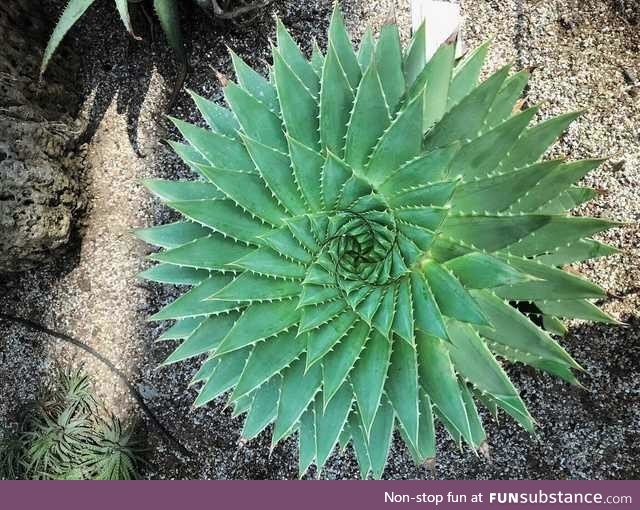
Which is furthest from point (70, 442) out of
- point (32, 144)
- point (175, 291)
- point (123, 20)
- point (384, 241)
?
point (384, 241)

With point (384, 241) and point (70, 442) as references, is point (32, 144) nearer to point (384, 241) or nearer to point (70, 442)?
point (70, 442)

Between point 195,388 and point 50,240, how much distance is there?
83 cm

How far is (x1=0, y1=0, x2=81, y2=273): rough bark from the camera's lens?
7.09 ft

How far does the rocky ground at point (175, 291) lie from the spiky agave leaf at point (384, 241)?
2.81 ft

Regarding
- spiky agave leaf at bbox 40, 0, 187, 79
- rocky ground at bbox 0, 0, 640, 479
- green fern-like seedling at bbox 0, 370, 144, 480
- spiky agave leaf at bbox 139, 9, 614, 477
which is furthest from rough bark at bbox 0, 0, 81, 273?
spiky agave leaf at bbox 139, 9, 614, 477

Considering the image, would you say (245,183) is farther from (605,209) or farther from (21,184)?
(605,209)

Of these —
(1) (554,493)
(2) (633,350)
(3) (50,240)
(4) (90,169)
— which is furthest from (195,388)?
(2) (633,350)

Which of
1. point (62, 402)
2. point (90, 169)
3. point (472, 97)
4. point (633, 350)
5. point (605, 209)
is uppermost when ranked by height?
point (605, 209)

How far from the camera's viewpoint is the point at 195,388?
2.49m

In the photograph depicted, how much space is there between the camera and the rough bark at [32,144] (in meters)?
2.16

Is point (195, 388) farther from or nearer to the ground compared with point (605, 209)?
nearer to the ground

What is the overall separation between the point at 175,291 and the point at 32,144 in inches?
31.1

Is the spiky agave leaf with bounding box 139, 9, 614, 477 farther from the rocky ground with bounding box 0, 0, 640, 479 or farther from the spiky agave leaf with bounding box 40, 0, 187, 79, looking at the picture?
the rocky ground with bounding box 0, 0, 640, 479

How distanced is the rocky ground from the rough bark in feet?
0.39
